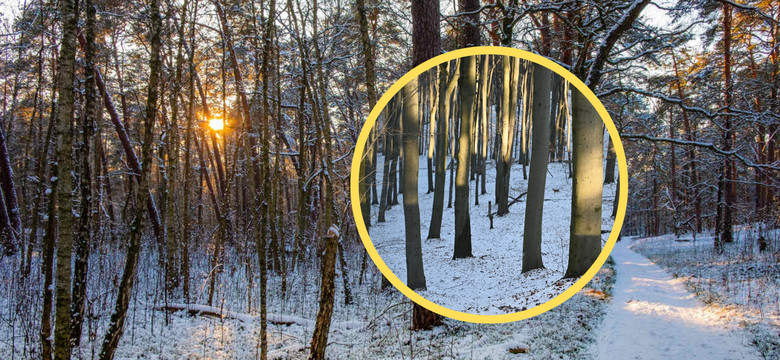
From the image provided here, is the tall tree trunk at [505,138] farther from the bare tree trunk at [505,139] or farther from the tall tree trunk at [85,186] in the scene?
the tall tree trunk at [85,186]

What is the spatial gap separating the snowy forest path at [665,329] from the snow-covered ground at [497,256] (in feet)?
9.69

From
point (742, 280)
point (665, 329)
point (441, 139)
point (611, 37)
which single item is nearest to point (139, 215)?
point (441, 139)

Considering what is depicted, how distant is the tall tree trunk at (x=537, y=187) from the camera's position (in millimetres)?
2229

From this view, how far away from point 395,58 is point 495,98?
242 inches

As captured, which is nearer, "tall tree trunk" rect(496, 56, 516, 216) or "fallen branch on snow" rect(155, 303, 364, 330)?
"tall tree trunk" rect(496, 56, 516, 216)

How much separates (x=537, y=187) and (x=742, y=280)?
7731mm

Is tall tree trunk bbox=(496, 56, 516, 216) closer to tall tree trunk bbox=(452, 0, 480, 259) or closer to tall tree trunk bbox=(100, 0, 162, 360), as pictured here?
tall tree trunk bbox=(452, 0, 480, 259)

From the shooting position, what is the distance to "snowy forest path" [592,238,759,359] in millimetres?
4664

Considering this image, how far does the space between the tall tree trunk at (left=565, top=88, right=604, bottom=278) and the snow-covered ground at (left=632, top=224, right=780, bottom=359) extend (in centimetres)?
379

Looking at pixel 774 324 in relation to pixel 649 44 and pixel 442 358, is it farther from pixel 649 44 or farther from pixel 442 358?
pixel 442 358

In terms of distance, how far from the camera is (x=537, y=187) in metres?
2.26

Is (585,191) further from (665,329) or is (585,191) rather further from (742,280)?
(742,280)

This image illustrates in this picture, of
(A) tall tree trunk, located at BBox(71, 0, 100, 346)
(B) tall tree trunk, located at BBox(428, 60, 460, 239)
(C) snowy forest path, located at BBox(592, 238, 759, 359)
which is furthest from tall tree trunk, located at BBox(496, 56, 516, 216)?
(A) tall tree trunk, located at BBox(71, 0, 100, 346)

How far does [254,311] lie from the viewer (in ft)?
25.0
